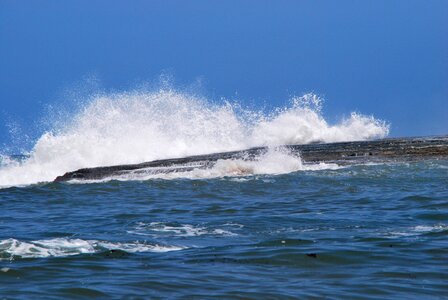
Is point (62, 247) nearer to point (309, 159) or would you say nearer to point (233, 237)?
point (233, 237)

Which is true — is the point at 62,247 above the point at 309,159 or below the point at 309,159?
below

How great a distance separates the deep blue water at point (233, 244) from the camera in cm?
696

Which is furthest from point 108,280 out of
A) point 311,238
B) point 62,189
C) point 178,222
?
point 62,189

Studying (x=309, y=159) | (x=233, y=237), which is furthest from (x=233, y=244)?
(x=309, y=159)

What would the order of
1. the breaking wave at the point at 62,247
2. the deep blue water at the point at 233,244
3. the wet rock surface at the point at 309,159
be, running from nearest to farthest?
the deep blue water at the point at 233,244 → the breaking wave at the point at 62,247 → the wet rock surface at the point at 309,159

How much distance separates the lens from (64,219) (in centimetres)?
1343

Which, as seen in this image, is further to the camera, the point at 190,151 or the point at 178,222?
the point at 190,151

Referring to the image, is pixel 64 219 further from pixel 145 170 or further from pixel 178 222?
pixel 145 170

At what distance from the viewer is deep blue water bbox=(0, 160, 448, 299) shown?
696 centimetres

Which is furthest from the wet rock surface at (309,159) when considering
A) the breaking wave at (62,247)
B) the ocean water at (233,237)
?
the breaking wave at (62,247)

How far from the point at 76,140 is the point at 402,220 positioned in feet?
79.0

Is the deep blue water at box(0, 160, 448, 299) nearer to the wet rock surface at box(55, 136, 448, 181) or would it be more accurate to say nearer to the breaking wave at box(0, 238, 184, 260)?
the breaking wave at box(0, 238, 184, 260)

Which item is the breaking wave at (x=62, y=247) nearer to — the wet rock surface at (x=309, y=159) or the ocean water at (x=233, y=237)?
the ocean water at (x=233, y=237)

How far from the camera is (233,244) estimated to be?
9531 millimetres
